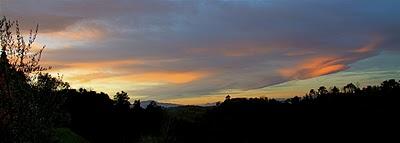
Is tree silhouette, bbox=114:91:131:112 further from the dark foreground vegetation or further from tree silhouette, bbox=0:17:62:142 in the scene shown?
tree silhouette, bbox=0:17:62:142

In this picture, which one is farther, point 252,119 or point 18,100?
point 252,119

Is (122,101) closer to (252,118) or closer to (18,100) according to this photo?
(252,118)

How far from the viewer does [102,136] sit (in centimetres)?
11194

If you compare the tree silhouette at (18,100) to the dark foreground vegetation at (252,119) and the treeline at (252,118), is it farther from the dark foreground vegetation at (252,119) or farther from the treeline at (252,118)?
the treeline at (252,118)

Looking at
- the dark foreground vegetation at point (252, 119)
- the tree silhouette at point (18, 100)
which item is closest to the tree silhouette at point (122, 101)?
the dark foreground vegetation at point (252, 119)

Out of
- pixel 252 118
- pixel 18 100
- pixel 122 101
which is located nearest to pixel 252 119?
pixel 252 118

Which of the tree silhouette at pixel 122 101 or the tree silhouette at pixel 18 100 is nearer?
the tree silhouette at pixel 18 100

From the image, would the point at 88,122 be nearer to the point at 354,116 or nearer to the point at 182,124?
the point at 182,124

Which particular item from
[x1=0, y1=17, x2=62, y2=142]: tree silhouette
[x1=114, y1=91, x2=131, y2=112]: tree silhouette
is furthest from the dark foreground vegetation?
[x1=0, y1=17, x2=62, y2=142]: tree silhouette

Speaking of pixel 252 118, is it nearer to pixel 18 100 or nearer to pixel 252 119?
pixel 252 119

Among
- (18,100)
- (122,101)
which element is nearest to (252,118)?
(122,101)

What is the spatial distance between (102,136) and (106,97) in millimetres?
10658

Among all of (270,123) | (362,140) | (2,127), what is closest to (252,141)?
(270,123)

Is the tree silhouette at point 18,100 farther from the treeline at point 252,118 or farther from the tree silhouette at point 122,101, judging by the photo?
the tree silhouette at point 122,101
